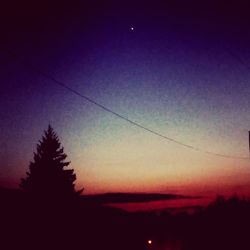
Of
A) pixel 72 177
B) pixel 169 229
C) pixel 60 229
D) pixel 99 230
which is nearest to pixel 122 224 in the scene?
pixel 99 230

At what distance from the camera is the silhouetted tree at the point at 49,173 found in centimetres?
3619

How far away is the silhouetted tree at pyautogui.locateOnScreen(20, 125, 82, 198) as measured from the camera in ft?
119

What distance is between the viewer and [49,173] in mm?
38000

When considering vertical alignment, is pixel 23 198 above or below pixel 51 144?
below

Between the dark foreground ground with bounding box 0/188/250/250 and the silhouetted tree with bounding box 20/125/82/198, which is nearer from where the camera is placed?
the dark foreground ground with bounding box 0/188/250/250

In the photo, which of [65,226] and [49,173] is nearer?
[65,226]

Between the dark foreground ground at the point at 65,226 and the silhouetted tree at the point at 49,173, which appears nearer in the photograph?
the dark foreground ground at the point at 65,226

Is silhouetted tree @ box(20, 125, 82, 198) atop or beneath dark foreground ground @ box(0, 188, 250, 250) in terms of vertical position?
atop

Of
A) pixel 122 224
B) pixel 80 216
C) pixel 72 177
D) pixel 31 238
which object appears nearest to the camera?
pixel 31 238

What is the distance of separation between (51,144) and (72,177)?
4377 millimetres

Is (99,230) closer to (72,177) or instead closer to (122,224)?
(122,224)

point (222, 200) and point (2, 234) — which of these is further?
point (222, 200)

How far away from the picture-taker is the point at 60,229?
45.9ft

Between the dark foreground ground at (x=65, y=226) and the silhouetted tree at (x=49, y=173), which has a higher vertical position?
the silhouetted tree at (x=49, y=173)
